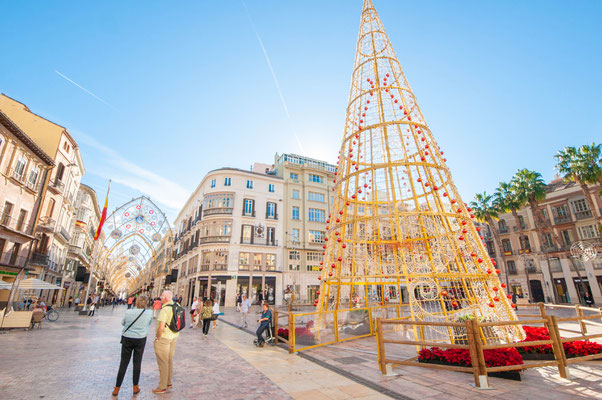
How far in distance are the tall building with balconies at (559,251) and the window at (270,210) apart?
88.2 ft

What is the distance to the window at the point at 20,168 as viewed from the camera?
63.0ft

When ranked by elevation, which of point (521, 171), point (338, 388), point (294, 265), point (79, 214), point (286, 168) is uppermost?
point (286, 168)

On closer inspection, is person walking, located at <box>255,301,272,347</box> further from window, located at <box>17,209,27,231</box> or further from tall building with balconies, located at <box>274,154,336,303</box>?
tall building with balconies, located at <box>274,154,336,303</box>

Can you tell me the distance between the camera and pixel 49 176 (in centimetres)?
2295

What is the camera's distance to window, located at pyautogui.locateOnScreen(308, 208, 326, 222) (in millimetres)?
37688

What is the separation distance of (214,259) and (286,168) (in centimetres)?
1514

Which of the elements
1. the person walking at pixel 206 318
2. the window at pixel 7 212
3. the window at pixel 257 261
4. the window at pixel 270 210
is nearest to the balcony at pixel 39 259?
the window at pixel 7 212

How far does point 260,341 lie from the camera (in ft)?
31.4

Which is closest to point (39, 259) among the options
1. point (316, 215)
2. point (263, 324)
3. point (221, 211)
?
point (221, 211)

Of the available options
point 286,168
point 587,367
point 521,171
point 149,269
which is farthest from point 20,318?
point 149,269

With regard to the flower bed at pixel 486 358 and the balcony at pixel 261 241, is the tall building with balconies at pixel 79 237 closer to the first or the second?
the balcony at pixel 261 241

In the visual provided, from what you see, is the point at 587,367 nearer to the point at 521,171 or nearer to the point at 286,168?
the point at 521,171

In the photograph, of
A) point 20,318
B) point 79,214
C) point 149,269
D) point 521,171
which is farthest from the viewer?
point 149,269

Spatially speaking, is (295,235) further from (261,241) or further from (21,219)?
(21,219)
